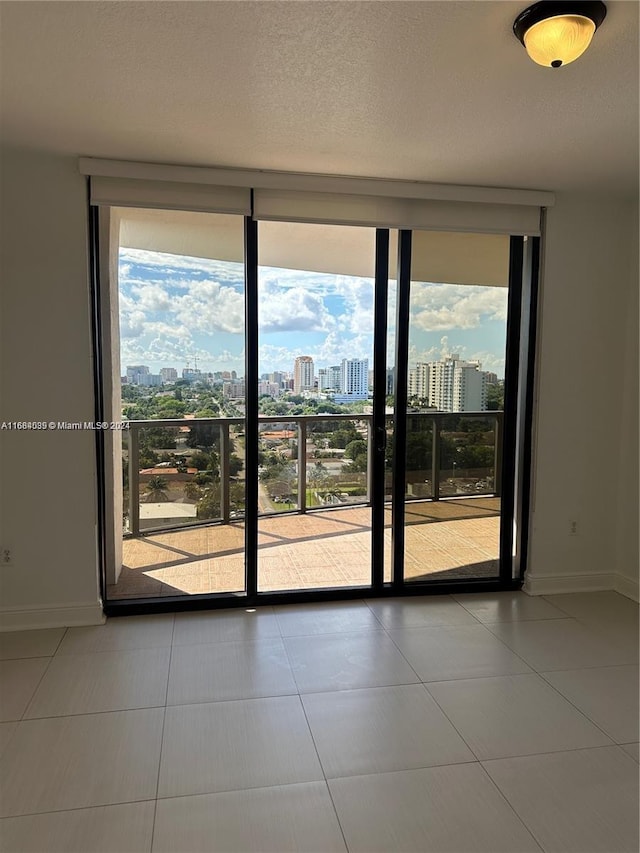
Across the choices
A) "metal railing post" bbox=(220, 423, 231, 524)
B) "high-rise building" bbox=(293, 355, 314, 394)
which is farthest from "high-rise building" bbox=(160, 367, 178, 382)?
"high-rise building" bbox=(293, 355, 314, 394)

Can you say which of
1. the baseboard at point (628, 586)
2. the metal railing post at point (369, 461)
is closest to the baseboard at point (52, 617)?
the metal railing post at point (369, 461)

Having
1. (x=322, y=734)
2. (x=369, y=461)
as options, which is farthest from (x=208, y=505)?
(x=322, y=734)

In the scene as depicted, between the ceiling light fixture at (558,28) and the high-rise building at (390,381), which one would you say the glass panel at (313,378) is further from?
the ceiling light fixture at (558,28)

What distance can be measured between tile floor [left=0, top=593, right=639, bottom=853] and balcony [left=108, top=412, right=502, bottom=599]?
0.39 metres

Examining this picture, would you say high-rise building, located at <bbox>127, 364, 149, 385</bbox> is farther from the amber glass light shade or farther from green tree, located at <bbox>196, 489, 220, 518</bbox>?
the amber glass light shade

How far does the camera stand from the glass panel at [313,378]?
3.66 meters

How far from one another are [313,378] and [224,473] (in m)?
0.82

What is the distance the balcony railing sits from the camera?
3.56 meters

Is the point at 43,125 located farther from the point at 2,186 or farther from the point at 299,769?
the point at 299,769

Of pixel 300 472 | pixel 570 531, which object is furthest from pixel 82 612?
pixel 570 531

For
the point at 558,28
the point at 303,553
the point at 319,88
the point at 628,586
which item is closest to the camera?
the point at 558,28

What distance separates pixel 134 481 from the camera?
353 centimetres

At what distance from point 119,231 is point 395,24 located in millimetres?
2045

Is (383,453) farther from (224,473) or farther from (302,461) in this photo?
(224,473)
